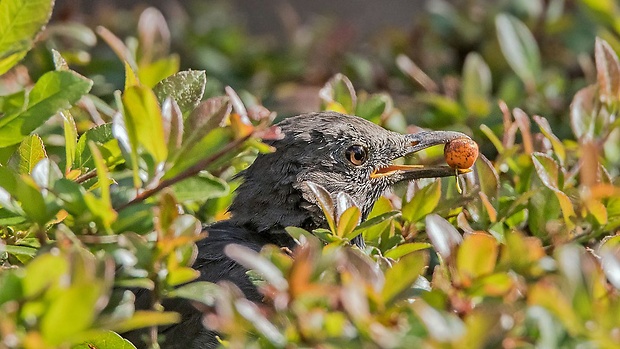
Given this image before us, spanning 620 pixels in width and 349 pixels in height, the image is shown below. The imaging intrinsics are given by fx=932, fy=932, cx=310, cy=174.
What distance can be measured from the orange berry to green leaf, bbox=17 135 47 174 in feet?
4.95

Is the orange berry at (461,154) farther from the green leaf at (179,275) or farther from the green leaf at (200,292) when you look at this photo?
the green leaf at (179,275)

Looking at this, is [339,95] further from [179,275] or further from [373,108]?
[179,275]

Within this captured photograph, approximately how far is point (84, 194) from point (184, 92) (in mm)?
660

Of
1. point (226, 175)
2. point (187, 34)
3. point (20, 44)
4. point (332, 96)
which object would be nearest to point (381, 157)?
point (332, 96)

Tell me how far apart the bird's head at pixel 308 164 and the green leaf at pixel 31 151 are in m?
1.11

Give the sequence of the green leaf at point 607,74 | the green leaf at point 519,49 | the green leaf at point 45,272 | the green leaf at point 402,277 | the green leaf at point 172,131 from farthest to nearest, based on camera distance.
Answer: the green leaf at point 519,49 → the green leaf at point 607,74 → the green leaf at point 172,131 → the green leaf at point 402,277 → the green leaf at point 45,272

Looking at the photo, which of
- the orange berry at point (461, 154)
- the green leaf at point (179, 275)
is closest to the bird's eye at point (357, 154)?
the orange berry at point (461, 154)

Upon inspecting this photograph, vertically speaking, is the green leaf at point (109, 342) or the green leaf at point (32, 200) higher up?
the green leaf at point (32, 200)

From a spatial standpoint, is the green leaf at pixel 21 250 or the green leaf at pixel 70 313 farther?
the green leaf at pixel 21 250

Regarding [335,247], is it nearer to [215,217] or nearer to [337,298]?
[337,298]

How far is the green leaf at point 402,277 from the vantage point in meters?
1.96

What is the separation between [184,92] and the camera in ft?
8.95

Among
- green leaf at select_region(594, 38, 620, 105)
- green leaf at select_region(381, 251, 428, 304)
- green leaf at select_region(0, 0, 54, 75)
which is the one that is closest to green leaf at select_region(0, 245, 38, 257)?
green leaf at select_region(0, 0, 54, 75)

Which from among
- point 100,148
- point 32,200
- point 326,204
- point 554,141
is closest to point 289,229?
point 326,204
